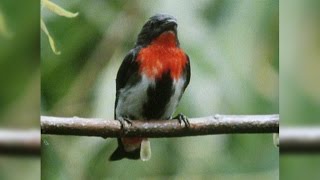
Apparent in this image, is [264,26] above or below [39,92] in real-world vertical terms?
above

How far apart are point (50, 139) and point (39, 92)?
9 centimetres

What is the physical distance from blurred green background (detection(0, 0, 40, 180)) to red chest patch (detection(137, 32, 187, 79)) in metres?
0.21

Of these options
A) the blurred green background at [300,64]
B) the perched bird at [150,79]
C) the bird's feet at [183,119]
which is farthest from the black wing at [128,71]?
the blurred green background at [300,64]

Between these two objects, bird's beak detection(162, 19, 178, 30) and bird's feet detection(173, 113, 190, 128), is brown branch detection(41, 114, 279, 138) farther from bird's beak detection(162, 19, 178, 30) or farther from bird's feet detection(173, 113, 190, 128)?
bird's beak detection(162, 19, 178, 30)

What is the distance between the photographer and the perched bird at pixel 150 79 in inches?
41.4

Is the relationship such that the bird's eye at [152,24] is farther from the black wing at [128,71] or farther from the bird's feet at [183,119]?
the bird's feet at [183,119]

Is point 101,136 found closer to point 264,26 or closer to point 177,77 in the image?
point 177,77

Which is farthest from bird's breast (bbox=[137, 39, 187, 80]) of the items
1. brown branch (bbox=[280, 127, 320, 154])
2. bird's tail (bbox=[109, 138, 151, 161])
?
brown branch (bbox=[280, 127, 320, 154])

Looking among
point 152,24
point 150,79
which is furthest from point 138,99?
point 152,24

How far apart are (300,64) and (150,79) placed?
302mm

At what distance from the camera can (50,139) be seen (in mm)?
1045

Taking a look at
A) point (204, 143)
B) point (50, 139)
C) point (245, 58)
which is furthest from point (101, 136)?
point (245, 58)

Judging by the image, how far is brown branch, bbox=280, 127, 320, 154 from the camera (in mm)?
1072

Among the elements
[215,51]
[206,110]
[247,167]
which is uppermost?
[215,51]
